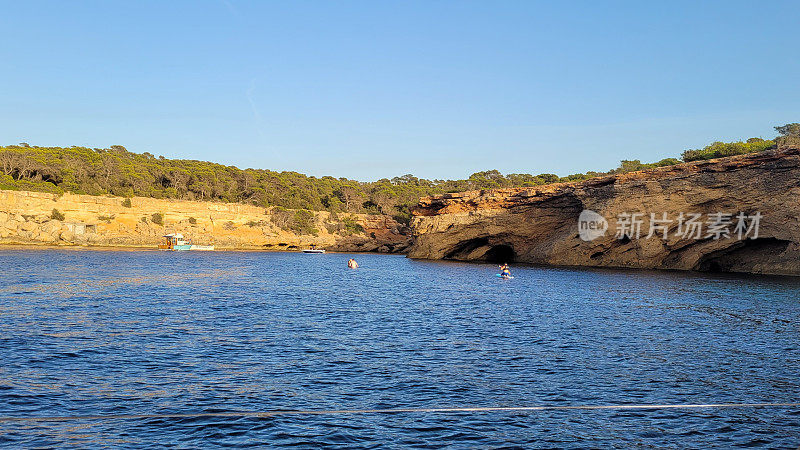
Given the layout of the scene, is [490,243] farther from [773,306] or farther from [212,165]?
[212,165]

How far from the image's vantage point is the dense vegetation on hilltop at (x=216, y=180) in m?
84.4

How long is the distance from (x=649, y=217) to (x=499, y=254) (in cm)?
2886

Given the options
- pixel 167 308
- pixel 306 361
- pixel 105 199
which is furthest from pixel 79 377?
pixel 105 199

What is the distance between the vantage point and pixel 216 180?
4353 inches

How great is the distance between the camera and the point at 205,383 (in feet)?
42.2

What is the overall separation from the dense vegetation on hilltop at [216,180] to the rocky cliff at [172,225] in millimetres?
3457

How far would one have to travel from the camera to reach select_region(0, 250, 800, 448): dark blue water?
10.1m

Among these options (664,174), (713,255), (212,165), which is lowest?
(713,255)

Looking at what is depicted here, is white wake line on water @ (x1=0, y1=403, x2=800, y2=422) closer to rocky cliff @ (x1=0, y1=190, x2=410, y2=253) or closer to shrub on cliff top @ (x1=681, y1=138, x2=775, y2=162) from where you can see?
shrub on cliff top @ (x1=681, y1=138, x2=775, y2=162)

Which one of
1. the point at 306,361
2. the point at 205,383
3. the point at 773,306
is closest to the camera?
the point at 205,383

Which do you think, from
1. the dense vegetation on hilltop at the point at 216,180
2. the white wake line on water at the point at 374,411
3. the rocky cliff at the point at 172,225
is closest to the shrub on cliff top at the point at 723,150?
the dense vegetation on hilltop at the point at 216,180

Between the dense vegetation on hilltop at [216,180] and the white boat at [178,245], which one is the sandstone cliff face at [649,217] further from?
the white boat at [178,245]

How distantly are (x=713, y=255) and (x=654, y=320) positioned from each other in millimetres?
33432

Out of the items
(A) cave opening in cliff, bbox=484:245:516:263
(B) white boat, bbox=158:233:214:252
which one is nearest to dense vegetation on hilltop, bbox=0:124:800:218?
(B) white boat, bbox=158:233:214:252
